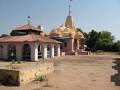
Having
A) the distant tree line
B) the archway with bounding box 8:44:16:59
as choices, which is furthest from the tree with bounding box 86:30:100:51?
the archway with bounding box 8:44:16:59

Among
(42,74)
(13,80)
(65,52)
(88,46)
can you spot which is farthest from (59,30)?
(13,80)

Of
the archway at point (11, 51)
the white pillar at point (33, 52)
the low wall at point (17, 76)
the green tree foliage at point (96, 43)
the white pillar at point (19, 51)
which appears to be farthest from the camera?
the green tree foliage at point (96, 43)

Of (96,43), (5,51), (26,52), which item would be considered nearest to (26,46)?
(26,52)

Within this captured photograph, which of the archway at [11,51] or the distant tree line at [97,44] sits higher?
the distant tree line at [97,44]

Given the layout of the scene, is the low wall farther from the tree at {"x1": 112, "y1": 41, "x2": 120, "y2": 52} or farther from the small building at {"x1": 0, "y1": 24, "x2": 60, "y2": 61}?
the tree at {"x1": 112, "y1": 41, "x2": 120, "y2": 52}

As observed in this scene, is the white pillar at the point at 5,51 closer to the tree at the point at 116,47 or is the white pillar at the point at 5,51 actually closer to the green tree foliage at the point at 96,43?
the green tree foliage at the point at 96,43

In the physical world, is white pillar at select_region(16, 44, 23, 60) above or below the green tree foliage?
below

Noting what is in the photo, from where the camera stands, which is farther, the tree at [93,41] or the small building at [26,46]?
the tree at [93,41]

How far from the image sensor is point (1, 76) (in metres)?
15.9

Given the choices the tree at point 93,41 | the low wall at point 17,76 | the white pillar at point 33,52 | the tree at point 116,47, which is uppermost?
the tree at point 93,41

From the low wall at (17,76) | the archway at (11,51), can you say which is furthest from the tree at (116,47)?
the low wall at (17,76)

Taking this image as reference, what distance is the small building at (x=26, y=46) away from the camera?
30.5m

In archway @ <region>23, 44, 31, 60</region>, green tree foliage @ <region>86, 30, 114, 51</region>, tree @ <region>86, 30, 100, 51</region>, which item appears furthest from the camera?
tree @ <region>86, 30, 100, 51</region>

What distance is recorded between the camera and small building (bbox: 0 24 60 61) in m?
30.5
